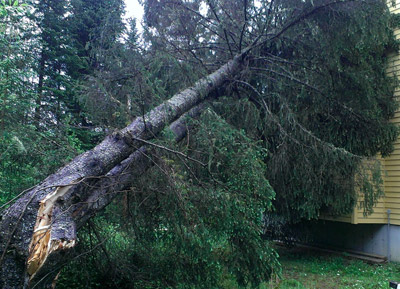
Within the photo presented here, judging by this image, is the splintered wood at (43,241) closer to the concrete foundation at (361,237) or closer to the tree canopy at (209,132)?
the tree canopy at (209,132)

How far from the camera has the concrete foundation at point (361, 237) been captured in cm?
767

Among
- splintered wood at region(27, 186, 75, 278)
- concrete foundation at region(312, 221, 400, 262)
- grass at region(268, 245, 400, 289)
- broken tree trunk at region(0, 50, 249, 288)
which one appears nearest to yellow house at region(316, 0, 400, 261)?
concrete foundation at region(312, 221, 400, 262)

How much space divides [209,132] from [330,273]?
176 inches

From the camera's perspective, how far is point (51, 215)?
10.3 feet

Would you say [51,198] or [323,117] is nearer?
[51,198]

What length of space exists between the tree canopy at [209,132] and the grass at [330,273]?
844 mm

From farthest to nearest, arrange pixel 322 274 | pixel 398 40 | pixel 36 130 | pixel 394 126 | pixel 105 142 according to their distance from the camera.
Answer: pixel 398 40 → pixel 394 126 → pixel 322 274 → pixel 36 130 → pixel 105 142

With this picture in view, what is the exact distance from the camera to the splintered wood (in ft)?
9.17

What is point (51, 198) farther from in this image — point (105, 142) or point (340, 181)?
point (340, 181)

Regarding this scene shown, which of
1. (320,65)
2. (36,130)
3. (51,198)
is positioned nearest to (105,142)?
(51,198)

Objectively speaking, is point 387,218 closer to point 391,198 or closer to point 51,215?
point 391,198

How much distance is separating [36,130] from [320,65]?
571cm

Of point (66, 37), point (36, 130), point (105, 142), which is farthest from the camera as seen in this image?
point (66, 37)

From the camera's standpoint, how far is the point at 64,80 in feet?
35.2
